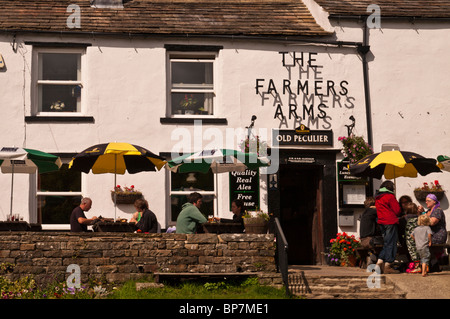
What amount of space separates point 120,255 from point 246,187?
16.3 feet

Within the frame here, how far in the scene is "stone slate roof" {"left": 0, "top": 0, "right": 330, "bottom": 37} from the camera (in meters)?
Result: 18.4

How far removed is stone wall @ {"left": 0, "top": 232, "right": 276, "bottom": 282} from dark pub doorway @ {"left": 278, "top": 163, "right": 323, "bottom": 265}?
5.14 m

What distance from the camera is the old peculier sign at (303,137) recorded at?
1830 centimetres

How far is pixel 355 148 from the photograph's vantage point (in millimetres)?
18031

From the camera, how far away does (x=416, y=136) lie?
61.1 feet

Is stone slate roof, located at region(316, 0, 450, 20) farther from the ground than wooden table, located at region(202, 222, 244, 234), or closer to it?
farther from the ground

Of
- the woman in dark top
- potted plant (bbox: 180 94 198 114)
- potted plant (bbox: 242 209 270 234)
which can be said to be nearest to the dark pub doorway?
potted plant (bbox: 180 94 198 114)

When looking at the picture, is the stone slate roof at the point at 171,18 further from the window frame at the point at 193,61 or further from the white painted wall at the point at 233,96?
the window frame at the point at 193,61

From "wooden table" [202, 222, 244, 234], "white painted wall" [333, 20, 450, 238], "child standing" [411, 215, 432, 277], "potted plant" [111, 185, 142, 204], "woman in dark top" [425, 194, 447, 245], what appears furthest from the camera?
"white painted wall" [333, 20, 450, 238]

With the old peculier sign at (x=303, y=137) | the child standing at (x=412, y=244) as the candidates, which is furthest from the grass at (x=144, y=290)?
the old peculier sign at (x=303, y=137)

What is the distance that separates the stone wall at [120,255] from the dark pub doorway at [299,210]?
5.14 meters

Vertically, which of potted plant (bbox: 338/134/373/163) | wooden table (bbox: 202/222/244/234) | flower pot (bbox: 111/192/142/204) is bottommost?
wooden table (bbox: 202/222/244/234)

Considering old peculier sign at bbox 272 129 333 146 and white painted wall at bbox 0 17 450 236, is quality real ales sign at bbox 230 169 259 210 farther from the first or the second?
old peculier sign at bbox 272 129 333 146
